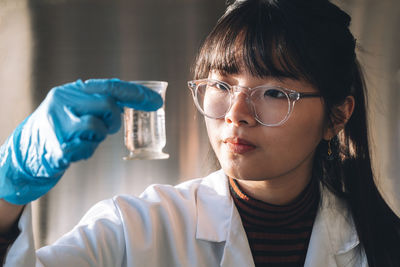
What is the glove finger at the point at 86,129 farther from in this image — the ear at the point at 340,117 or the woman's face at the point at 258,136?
the ear at the point at 340,117

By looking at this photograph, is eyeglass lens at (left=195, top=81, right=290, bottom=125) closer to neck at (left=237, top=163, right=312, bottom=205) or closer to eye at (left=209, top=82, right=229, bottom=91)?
eye at (left=209, top=82, right=229, bottom=91)

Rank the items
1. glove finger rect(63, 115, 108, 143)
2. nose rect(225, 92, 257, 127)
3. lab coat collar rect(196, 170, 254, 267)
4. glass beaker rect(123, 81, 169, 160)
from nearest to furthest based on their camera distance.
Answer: glove finger rect(63, 115, 108, 143)
glass beaker rect(123, 81, 169, 160)
nose rect(225, 92, 257, 127)
lab coat collar rect(196, 170, 254, 267)

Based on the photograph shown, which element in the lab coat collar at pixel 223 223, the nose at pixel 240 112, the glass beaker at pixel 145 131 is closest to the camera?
the glass beaker at pixel 145 131

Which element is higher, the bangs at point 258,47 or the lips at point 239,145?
the bangs at point 258,47

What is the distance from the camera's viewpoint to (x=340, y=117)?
1.28 m

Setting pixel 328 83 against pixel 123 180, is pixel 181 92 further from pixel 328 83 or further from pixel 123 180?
pixel 328 83

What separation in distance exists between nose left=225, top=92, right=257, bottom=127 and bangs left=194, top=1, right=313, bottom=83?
8cm

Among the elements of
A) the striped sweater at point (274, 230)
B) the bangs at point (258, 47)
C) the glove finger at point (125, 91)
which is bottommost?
the striped sweater at point (274, 230)

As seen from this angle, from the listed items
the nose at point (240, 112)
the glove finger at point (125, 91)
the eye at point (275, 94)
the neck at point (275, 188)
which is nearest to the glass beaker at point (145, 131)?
the glove finger at point (125, 91)

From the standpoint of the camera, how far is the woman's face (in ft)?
3.53

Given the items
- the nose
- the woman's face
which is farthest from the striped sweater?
the nose

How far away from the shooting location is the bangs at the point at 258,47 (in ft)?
3.54

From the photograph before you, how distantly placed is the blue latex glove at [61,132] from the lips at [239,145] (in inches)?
11.6

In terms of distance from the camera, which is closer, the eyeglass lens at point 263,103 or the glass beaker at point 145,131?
the glass beaker at point 145,131
